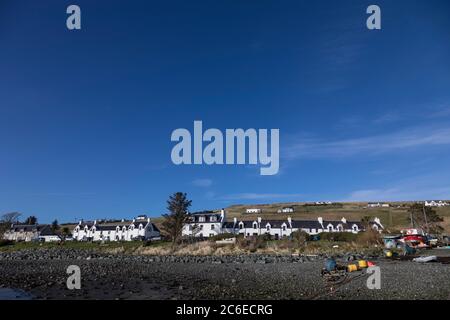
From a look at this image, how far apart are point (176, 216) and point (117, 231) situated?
38.7 metres

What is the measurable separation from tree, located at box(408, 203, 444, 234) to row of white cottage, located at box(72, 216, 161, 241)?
6865 cm

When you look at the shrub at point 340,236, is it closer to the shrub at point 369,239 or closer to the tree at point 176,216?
the shrub at point 369,239

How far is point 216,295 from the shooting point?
1989 centimetres

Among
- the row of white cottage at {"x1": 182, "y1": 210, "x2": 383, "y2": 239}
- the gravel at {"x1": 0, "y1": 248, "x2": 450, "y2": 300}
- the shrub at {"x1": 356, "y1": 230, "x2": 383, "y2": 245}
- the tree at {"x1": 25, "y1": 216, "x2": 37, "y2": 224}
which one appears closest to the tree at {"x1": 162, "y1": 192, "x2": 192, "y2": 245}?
the row of white cottage at {"x1": 182, "y1": 210, "x2": 383, "y2": 239}

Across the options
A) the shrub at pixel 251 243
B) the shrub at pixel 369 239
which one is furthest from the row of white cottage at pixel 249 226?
A: the shrub at pixel 369 239

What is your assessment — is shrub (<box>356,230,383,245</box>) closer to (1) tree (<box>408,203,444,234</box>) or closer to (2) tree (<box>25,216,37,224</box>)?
(1) tree (<box>408,203,444,234</box>)

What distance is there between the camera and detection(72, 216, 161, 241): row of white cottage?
364ft

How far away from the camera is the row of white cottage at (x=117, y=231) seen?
111019mm

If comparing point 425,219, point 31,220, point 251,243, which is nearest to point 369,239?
point 251,243

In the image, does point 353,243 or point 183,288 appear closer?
point 183,288
